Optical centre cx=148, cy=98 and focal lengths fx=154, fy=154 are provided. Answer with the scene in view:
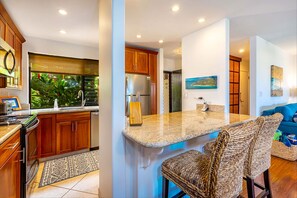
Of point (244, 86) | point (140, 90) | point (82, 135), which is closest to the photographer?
point (82, 135)

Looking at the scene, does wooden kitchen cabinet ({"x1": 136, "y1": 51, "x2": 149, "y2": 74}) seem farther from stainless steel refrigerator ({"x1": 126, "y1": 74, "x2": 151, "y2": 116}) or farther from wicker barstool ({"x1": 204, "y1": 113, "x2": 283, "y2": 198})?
wicker barstool ({"x1": 204, "y1": 113, "x2": 283, "y2": 198})

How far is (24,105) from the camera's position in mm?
3082

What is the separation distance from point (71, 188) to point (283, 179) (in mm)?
2974

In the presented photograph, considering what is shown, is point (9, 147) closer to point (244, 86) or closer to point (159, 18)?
point (159, 18)

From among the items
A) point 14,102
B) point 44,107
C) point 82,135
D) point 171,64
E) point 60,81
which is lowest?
point 82,135

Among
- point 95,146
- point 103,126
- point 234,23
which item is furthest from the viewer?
point 95,146

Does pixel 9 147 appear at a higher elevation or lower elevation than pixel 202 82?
lower

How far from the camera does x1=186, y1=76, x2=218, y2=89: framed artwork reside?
2.64 m

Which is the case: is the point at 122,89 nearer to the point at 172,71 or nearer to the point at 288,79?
the point at 172,71

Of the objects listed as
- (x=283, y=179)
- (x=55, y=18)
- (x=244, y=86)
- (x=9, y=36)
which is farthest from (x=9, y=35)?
(x=244, y=86)

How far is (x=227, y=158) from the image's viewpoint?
0.93m

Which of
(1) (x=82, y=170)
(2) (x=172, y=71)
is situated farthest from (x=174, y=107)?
(1) (x=82, y=170)

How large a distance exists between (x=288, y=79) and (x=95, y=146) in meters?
6.30

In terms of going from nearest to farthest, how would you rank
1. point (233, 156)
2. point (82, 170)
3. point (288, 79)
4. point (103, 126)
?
point (233, 156), point (103, 126), point (82, 170), point (288, 79)
